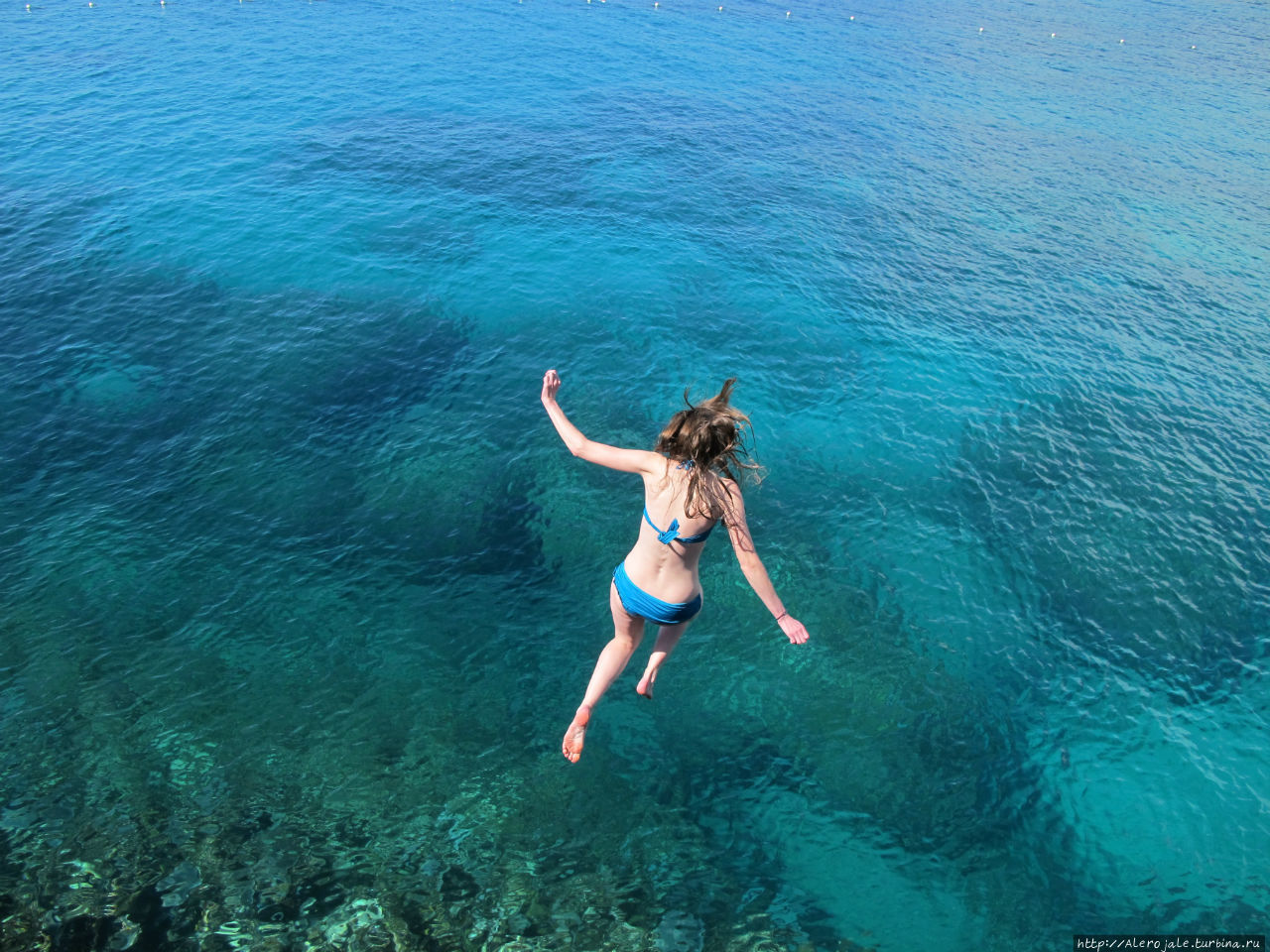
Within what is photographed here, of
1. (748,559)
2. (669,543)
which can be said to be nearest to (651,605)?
(669,543)

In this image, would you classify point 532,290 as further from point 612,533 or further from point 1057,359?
point 1057,359

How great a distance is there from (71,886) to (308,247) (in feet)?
87.0

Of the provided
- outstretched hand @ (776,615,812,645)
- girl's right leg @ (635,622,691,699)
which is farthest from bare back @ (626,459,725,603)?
outstretched hand @ (776,615,812,645)

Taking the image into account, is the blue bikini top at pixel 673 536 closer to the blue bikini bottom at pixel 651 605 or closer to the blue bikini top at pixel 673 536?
the blue bikini top at pixel 673 536

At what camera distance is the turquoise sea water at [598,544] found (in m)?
13.4

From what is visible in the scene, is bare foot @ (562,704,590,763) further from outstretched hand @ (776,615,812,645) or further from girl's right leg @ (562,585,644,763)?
outstretched hand @ (776,615,812,645)

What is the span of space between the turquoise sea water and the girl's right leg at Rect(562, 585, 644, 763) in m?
5.42

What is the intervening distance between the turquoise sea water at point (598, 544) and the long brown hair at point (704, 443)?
354 inches

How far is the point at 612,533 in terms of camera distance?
20.2 meters

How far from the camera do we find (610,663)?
29.5ft

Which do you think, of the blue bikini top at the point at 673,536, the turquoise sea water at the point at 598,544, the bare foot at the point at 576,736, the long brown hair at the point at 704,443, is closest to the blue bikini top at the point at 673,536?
the blue bikini top at the point at 673,536

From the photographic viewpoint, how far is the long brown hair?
6.96 meters

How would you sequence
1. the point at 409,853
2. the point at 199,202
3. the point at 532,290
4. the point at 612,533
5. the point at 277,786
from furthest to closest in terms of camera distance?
the point at 199,202 → the point at 532,290 → the point at 612,533 → the point at 277,786 → the point at 409,853

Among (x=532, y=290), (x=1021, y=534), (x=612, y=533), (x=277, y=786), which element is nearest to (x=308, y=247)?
(x=532, y=290)
